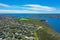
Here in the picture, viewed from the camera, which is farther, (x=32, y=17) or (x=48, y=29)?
(x=32, y=17)

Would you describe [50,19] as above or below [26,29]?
above

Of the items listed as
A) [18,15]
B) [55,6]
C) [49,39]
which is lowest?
[49,39]

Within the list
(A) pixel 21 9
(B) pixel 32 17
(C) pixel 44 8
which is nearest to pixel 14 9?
(A) pixel 21 9

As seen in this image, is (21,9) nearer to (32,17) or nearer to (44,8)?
(32,17)

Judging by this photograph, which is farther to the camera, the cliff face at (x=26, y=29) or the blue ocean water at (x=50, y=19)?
the blue ocean water at (x=50, y=19)

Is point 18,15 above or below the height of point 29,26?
above

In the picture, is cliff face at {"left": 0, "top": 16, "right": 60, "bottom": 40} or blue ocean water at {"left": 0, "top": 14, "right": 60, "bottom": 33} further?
blue ocean water at {"left": 0, "top": 14, "right": 60, "bottom": 33}
